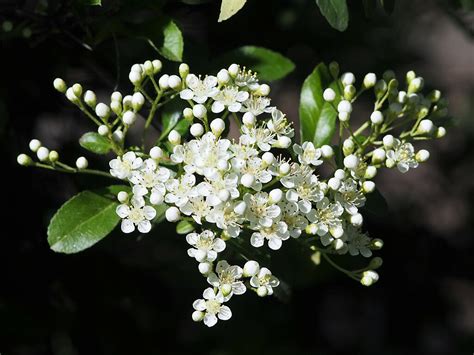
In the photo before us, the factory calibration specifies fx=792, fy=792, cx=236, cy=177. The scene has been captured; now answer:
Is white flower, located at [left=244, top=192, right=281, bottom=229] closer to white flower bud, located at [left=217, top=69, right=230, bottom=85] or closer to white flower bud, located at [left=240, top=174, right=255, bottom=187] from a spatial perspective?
white flower bud, located at [left=240, top=174, right=255, bottom=187]

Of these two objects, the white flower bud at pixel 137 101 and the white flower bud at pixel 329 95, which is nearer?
the white flower bud at pixel 137 101

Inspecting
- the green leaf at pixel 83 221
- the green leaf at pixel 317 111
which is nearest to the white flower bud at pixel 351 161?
the green leaf at pixel 317 111

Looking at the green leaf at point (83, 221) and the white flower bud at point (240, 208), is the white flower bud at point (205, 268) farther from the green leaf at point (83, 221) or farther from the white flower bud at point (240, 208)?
the green leaf at point (83, 221)

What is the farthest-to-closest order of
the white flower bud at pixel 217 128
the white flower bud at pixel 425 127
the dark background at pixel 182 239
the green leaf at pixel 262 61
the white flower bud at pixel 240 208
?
the dark background at pixel 182 239
the green leaf at pixel 262 61
the white flower bud at pixel 425 127
the white flower bud at pixel 217 128
the white flower bud at pixel 240 208

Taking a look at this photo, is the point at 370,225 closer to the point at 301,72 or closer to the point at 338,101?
the point at 301,72

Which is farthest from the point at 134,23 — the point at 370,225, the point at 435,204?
the point at 435,204

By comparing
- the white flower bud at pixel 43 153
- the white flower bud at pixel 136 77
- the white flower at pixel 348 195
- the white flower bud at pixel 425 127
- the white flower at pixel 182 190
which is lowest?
the white flower bud at pixel 43 153
